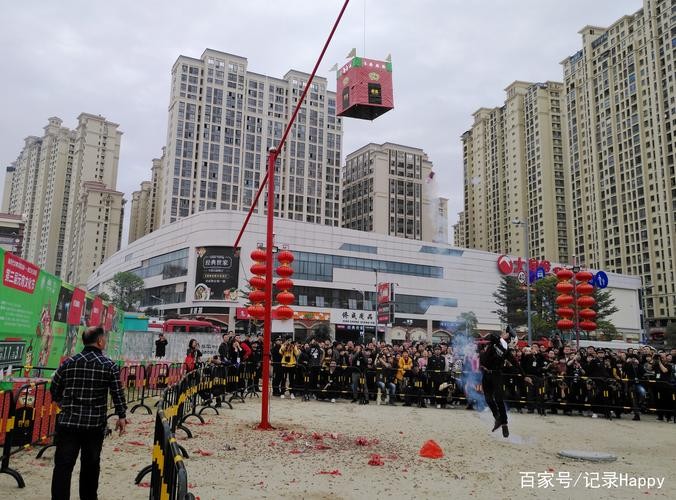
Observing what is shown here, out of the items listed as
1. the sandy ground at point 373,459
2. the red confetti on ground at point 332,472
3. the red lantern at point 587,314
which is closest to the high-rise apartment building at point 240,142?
the red lantern at point 587,314

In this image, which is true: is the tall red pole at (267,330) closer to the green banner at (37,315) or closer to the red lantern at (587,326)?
the green banner at (37,315)

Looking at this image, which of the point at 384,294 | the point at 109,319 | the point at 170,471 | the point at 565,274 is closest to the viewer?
the point at 170,471

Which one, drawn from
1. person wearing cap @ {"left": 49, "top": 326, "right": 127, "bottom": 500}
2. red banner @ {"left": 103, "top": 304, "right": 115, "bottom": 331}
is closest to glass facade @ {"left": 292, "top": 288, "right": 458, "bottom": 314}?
red banner @ {"left": 103, "top": 304, "right": 115, "bottom": 331}

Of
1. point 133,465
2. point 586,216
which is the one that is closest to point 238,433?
point 133,465

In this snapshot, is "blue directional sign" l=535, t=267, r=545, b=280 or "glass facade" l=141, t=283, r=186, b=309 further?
"glass facade" l=141, t=283, r=186, b=309

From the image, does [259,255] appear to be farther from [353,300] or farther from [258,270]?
[353,300]

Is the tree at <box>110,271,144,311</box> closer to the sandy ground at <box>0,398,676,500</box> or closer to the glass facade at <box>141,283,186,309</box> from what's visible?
the glass facade at <box>141,283,186,309</box>

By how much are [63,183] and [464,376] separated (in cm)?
15164

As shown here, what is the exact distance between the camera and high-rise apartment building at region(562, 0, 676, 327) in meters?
94.6

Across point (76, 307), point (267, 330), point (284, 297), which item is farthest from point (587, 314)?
point (76, 307)

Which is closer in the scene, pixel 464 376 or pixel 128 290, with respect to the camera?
pixel 464 376

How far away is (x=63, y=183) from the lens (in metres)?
144

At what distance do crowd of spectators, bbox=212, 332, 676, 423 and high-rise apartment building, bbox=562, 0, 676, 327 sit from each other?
87.7 m

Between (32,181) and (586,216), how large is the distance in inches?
5873
